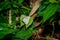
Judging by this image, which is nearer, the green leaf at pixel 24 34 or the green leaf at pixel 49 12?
the green leaf at pixel 49 12

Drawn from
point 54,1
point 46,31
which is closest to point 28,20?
point 54,1

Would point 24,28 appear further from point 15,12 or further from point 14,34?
point 15,12

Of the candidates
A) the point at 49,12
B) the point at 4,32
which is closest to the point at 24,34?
the point at 4,32

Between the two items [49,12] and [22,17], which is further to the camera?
[22,17]

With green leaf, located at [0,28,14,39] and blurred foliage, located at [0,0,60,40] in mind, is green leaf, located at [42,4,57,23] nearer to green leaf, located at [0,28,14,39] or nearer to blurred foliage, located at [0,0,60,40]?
blurred foliage, located at [0,0,60,40]

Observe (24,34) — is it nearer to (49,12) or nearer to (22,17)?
(22,17)

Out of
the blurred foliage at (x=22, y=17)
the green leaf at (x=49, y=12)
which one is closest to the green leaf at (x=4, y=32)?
the blurred foliage at (x=22, y=17)

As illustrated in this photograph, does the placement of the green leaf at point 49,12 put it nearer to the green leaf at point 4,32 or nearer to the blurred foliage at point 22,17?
the blurred foliage at point 22,17

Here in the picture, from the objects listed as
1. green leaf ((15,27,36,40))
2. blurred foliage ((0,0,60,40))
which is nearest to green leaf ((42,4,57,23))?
blurred foliage ((0,0,60,40))

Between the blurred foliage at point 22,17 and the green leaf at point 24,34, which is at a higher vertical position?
the blurred foliage at point 22,17

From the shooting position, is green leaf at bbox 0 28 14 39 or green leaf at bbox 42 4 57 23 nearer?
green leaf at bbox 42 4 57 23

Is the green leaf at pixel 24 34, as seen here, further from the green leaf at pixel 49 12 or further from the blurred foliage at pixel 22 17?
the green leaf at pixel 49 12

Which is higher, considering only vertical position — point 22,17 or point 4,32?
point 22,17
